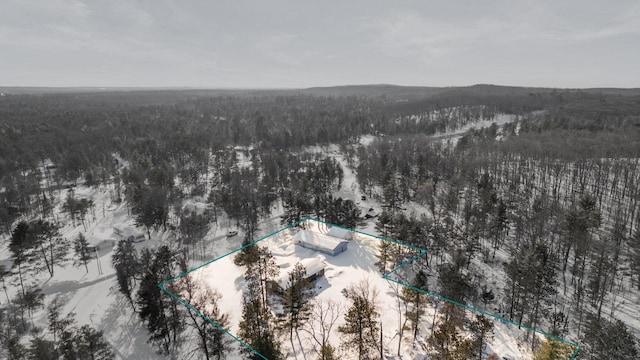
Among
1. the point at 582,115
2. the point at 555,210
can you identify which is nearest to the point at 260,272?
the point at 555,210

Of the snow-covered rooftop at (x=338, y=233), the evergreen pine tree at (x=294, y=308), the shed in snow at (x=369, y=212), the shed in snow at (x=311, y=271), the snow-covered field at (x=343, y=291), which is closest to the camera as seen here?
the snow-covered field at (x=343, y=291)

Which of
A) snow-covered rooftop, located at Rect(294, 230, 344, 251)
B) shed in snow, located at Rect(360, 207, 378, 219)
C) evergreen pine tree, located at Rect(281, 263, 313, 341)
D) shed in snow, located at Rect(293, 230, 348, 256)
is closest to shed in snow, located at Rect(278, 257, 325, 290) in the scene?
evergreen pine tree, located at Rect(281, 263, 313, 341)

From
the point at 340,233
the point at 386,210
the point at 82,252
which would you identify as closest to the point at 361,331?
the point at 340,233

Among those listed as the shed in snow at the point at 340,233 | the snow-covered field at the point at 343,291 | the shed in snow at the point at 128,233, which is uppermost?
the shed in snow at the point at 340,233

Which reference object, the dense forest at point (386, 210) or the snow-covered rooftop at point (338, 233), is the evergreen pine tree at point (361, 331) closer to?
the dense forest at point (386, 210)

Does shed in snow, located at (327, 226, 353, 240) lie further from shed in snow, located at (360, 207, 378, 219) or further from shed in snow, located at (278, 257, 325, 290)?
shed in snow, located at (360, 207, 378, 219)

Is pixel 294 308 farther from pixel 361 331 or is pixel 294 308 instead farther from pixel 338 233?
pixel 338 233

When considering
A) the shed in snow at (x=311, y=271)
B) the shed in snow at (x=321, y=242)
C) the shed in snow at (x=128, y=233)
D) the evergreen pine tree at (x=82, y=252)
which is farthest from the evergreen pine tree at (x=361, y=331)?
the shed in snow at (x=128, y=233)
